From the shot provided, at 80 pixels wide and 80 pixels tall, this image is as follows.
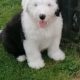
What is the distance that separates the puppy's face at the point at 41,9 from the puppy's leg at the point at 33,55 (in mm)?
431

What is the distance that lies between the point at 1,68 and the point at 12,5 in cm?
246

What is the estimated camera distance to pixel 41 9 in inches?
188

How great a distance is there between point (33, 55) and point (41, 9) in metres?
0.83

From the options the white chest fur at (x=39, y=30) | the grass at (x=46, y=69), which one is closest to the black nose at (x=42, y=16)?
the white chest fur at (x=39, y=30)

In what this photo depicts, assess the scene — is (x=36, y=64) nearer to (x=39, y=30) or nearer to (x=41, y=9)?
(x=39, y=30)

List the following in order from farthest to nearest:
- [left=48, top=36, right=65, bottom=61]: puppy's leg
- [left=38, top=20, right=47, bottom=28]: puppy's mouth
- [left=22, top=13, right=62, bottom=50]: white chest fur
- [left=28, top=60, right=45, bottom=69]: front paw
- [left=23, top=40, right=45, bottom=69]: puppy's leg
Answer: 1. [left=48, top=36, right=65, bottom=61]: puppy's leg
2. [left=28, top=60, right=45, bottom=69]: front paw
3. [left=23, top=40, right=45, bottom=69]: puppy's leg
4. [left=22, top=13, right=62, bottom=50]: white chest fur
5. [left=38, top=20, right=47, bottom=28]: puppy's mouth

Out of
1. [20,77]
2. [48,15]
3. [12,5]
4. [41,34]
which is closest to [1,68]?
[20,77]

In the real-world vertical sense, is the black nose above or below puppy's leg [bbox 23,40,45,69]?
above

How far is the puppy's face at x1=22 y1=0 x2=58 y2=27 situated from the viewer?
478cm

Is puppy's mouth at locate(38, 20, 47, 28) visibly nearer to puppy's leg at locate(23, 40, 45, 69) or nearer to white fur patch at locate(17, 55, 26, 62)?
puppy's leg at locate(23, 40, 45, 69)

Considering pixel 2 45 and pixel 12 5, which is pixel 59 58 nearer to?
pixel 2 45

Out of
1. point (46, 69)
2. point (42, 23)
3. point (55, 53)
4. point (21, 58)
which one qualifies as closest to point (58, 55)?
point (55, 53)

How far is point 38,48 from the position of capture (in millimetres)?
5312

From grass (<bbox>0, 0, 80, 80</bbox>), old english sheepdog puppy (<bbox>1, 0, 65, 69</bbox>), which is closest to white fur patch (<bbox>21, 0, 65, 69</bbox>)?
old english sheepdog puppy (<bbox>1, 0, 65, 69</bbox>)
